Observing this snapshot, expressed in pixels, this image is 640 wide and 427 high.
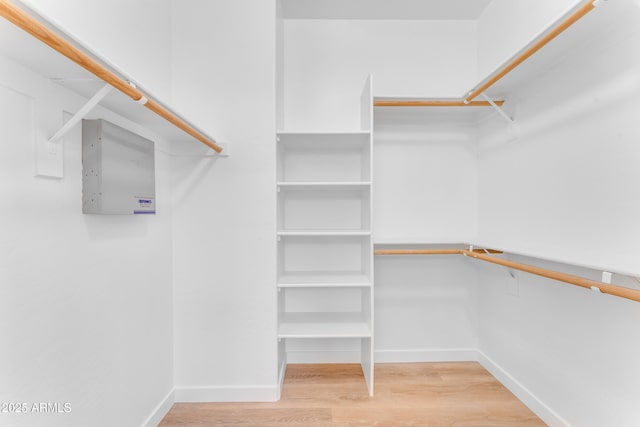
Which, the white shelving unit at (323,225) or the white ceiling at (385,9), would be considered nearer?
the white ceiling at (385,9)

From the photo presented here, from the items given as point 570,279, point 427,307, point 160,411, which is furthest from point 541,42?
point 160,411

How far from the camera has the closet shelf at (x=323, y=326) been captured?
6.44 feet

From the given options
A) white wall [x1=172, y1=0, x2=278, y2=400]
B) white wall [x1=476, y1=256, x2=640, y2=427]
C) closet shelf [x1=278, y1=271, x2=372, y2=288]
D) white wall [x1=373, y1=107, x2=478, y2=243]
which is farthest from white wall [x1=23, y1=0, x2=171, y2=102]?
white wall [x1=476, y1=256, x2=640, y2=427]

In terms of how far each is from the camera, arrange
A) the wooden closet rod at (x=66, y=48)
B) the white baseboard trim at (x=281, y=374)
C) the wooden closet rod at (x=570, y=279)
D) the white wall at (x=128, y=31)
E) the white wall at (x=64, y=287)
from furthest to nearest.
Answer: the white baseboard trim at (x=281, y=374), the white wall at (x=128, y=31), the wooden closet rod at (x=570, y=279), the white wall at (x=64, y=287), the wooden closet rod at (x=66, y=48)

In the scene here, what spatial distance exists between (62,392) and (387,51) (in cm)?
256

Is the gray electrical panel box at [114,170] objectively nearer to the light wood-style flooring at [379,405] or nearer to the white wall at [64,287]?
the white wall at [64,287]

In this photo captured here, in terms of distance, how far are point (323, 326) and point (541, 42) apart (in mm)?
1789

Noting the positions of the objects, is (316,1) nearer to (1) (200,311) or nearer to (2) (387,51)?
(2) (387,51)

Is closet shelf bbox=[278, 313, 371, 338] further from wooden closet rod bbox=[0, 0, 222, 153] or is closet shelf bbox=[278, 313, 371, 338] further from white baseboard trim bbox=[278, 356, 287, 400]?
wooden closet rod bbox=[0, 0, 222, 153]

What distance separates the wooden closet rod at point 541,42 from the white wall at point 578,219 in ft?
0.46

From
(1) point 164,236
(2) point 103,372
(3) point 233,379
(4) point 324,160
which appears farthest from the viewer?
(4) point 324,160

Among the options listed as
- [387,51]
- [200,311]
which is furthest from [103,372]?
[387,51]

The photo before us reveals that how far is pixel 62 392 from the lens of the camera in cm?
110

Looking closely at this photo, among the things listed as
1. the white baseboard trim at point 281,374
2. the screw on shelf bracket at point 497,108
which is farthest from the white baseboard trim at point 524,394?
the screw on shelf bracket at point 497,108
